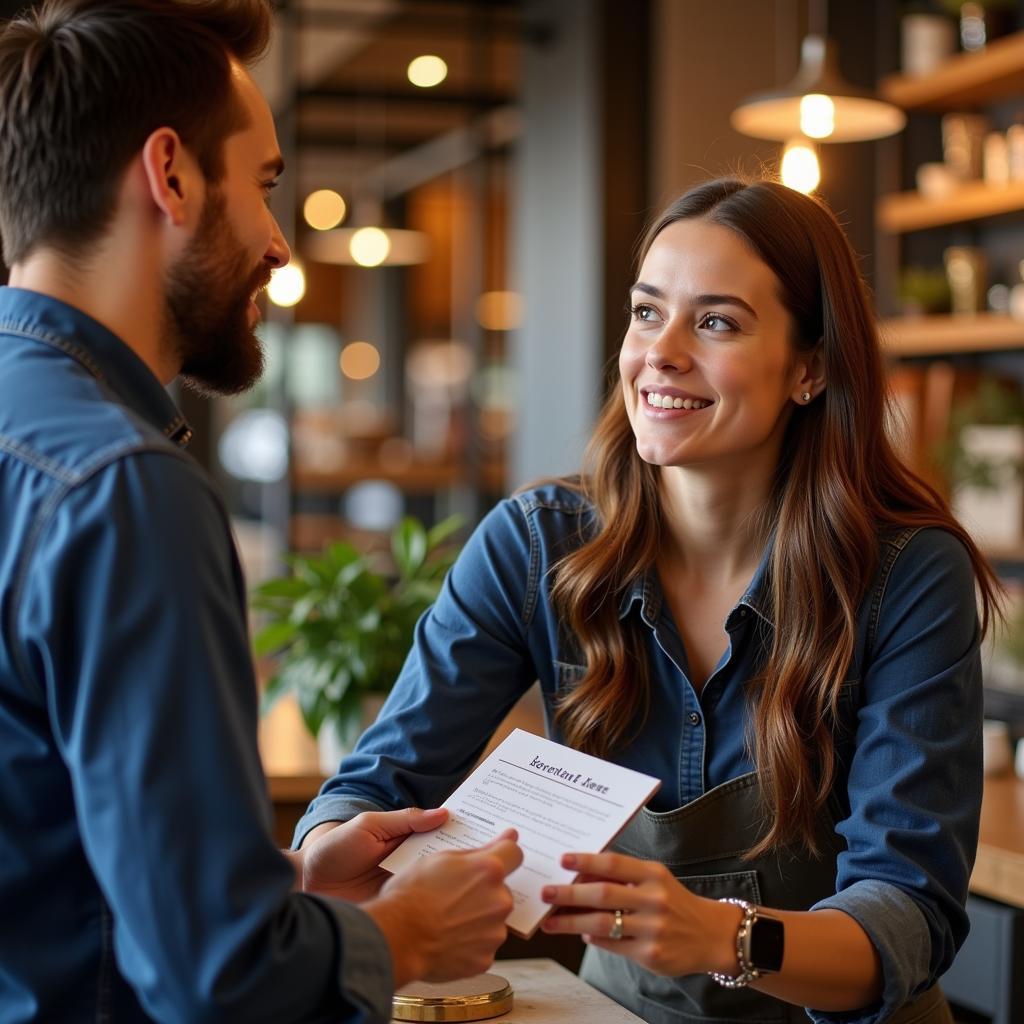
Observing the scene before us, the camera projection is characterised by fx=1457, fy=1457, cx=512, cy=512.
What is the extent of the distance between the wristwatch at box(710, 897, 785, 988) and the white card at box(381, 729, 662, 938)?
0.18 m

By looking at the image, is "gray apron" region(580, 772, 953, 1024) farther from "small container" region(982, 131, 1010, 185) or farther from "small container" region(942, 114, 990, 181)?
"small container" region(942, 114, 990, 181)

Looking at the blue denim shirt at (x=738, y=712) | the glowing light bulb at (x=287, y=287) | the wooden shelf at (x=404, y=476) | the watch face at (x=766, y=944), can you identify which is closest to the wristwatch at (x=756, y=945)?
the watch face at (x=766, y=944)

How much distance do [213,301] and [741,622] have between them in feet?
2.94

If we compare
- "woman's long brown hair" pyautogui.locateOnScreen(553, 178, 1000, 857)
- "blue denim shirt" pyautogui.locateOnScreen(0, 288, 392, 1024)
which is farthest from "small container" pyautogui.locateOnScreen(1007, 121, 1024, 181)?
"blue denim shirt" pyautogui.locateOnScreen(0, 288, 392, 1024)

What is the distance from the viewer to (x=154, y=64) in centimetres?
113

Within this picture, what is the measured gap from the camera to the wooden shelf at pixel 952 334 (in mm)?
4352

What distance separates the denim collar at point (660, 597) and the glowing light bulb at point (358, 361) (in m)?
13.5

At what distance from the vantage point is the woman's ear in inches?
74.7

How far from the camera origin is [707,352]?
5.97 ft

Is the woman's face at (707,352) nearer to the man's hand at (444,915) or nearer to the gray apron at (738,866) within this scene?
the gray apron at (738,866)

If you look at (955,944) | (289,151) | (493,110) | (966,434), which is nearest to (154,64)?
(955,944)

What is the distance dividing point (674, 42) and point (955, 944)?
4.49 metres

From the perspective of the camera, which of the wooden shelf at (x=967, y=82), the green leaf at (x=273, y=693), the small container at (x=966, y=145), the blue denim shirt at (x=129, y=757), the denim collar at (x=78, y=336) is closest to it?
the blue denim shirt at (x=129, y=757)

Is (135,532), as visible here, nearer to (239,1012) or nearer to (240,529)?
(239,1012)
